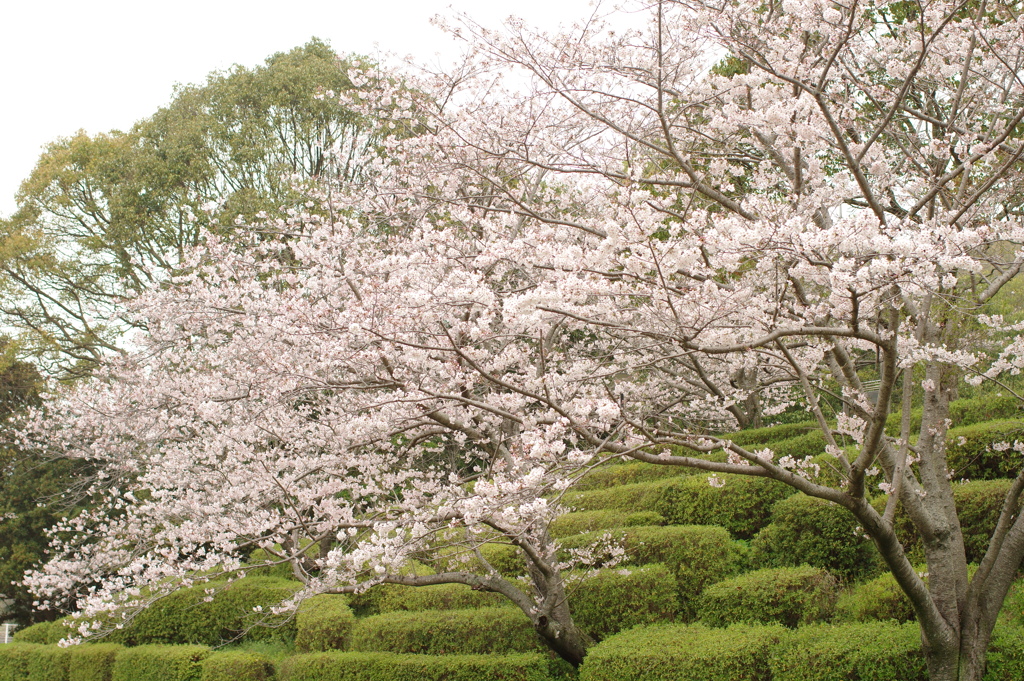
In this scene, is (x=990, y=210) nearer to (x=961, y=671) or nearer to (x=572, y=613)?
(x=961, y=671)

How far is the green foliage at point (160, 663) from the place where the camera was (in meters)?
9.34

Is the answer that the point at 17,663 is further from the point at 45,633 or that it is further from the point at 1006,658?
the point at 1006,658

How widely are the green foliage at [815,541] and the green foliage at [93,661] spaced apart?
9.20 meters

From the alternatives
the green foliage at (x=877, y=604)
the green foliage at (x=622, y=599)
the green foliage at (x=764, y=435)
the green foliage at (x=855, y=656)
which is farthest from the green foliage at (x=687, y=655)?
the green foliage at (x=764, y=435)

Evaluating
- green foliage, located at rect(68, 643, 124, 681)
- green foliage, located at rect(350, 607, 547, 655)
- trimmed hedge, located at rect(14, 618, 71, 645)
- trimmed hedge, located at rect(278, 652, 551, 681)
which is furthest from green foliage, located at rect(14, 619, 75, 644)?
green foliage, located at rect(350, 607, 547, 655)

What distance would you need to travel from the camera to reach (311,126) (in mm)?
19484

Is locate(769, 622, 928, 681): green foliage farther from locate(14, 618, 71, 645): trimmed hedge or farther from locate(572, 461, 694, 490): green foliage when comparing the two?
locate(14, 618, 71, 645): trimmed hedge

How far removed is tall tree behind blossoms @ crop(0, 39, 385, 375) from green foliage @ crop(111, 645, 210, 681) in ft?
35.5

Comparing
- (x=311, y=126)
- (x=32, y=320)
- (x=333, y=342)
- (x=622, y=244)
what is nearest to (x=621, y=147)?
(x=622, y=244)

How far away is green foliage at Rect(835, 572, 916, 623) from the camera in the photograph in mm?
5445

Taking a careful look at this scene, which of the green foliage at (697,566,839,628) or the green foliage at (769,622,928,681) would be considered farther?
the green foliage at (697,566,839,628)

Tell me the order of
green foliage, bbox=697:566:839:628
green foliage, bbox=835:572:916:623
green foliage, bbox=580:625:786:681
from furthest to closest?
green foliage, bbox=697:566:839:628 < green foliage, bbox=835:572:916:623 < green foliage, bbox=580:625:786:681

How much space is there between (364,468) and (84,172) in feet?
55.6

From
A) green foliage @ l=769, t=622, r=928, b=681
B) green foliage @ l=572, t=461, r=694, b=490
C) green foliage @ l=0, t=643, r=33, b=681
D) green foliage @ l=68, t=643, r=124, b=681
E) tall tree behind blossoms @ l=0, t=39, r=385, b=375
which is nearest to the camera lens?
green foliage @ l=769, t=622, r=928, b=681
